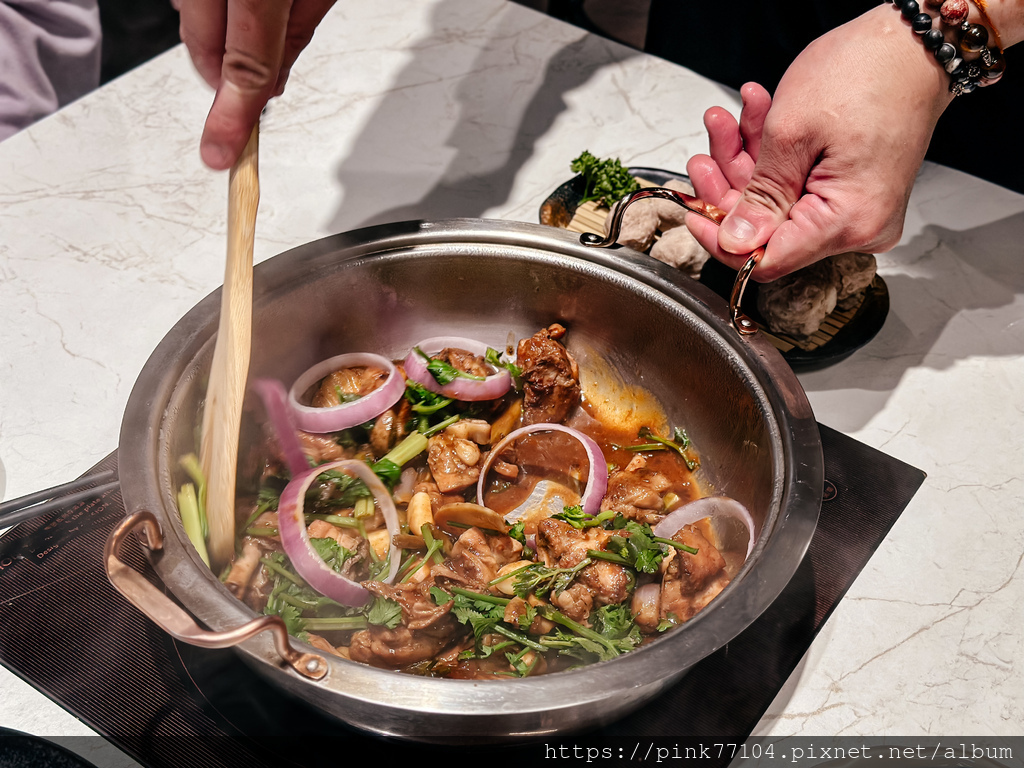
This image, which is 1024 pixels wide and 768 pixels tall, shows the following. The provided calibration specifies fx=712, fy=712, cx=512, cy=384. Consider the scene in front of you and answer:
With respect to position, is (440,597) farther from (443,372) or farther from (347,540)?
(443,372)

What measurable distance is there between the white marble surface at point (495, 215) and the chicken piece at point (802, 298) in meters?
0.20

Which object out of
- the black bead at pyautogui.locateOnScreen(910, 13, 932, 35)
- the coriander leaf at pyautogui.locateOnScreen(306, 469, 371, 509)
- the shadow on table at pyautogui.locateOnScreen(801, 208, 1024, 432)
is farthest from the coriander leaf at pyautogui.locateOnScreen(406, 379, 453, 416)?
the black bead at pyautogui.locateOnScreen(910, 13, 932, 35)

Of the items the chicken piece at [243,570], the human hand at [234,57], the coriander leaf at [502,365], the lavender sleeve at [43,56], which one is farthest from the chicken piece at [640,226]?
the lavender sleeve at [43,56]

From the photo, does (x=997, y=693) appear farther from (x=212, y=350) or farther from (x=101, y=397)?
(x=101, y=397)

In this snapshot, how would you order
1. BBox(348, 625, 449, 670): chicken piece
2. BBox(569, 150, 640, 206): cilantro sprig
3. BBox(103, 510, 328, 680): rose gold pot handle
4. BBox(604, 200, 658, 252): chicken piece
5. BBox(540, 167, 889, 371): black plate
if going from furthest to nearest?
1. BBox(569, 150, 640, 206): cilantro sprig
2. BBox(604, 200, 658, 252): chicken piece
3. BBox(540, 167, 889, 371): black plate
4. BBox(348, 625, 449, 670): chicken piece
5. BBox(103, 510, 328, 680): rose gold pot handle

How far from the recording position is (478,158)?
2.65 meters

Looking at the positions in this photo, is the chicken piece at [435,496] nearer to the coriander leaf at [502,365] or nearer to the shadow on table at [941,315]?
the coriander leaf at [502,365]

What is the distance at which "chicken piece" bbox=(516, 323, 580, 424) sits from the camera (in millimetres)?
1869

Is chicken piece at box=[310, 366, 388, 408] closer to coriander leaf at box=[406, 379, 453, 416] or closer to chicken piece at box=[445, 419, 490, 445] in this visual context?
coriander leaf at box=[406, 379, 453, 416]

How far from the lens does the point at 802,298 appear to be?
187 centimetres

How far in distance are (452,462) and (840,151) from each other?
1.20 metres

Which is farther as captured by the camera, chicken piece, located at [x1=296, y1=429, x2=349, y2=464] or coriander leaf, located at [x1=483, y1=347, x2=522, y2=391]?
coriander leaf, located at [x1=483, y1=347, x2=522, y2=391]

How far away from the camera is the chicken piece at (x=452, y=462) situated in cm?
175

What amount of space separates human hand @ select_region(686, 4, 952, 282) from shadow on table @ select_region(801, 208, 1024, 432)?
41 centimetres
